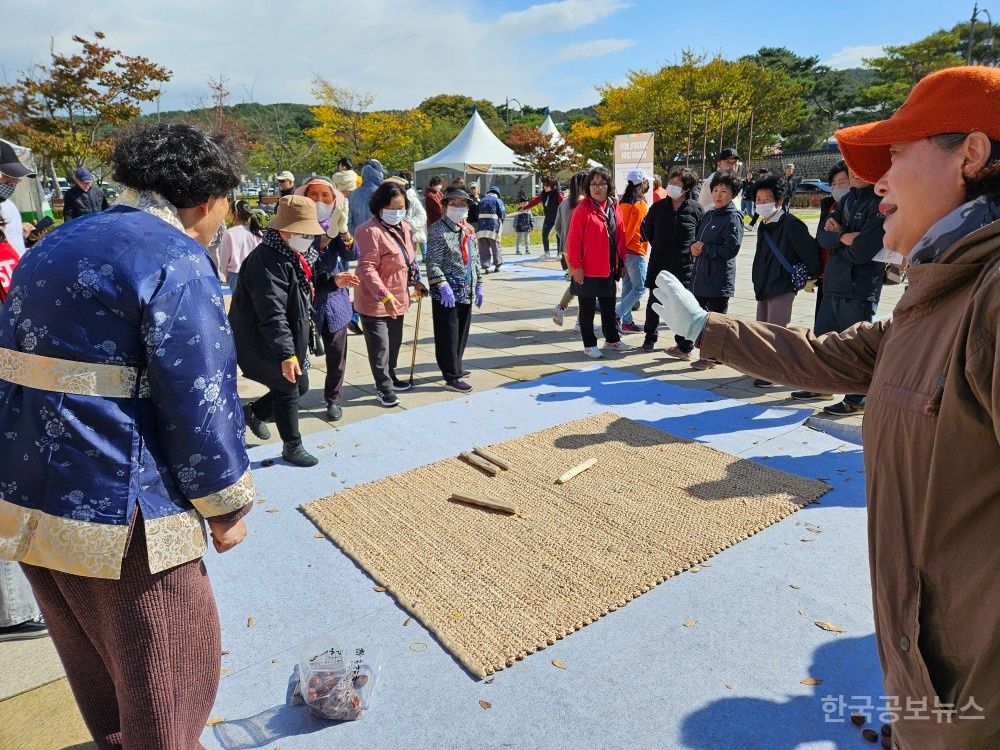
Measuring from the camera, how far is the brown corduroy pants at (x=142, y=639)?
5.21ft

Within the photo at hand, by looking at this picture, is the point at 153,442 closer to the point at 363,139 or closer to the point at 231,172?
the point at 231,172

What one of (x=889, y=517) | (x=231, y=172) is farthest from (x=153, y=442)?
(x=889, y=517)

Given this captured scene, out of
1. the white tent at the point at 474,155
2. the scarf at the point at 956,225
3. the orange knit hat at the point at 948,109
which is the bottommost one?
the scarf at the point at 956,225

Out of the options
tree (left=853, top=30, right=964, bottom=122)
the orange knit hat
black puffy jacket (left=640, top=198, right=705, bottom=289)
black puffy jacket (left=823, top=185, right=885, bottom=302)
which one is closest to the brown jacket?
the orange knit hat

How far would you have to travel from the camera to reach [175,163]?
1704 millimetres

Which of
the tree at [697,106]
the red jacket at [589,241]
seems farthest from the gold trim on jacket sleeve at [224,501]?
the tree at [697,106]

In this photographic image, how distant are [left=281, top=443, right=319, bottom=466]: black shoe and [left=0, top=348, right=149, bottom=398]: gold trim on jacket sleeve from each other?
10.1 ft

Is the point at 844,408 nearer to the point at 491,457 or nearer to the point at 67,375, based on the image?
the point at 491,457

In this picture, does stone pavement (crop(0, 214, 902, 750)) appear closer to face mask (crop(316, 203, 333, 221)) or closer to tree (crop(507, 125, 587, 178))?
face mask (crop(316, 203, 333, 221))

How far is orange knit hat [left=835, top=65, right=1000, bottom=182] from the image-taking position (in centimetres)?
121

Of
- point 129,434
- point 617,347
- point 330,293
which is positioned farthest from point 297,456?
point 617,347

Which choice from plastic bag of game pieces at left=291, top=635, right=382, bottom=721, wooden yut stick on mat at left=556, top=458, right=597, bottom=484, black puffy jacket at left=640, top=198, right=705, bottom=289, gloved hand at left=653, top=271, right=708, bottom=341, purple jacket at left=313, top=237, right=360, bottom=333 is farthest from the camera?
black puffy jacket at left=640, top=198, right=705, bottom=289

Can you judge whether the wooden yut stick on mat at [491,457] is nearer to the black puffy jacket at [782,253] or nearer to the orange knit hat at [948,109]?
the black puffy jacket at [782,253]

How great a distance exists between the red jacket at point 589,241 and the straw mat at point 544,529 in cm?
264
